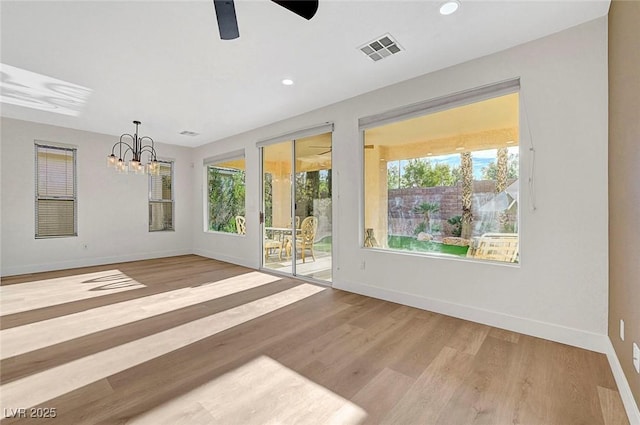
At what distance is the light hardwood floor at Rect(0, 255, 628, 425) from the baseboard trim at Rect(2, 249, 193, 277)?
78.0 inches

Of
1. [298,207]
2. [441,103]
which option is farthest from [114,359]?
[441,103]

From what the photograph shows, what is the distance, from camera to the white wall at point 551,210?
2.31 metres

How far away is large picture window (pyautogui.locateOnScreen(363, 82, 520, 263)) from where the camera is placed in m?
2.86

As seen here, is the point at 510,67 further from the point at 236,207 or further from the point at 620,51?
the point at 236,207

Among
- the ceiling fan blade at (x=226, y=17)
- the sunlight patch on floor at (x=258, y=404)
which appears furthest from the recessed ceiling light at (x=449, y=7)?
the sunlight patch on floor at (x=258, y=404)

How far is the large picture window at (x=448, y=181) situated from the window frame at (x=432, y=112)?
0.09 feet

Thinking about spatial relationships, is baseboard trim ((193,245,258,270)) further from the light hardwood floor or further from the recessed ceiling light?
the recessed ceiling light

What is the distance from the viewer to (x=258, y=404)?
66.2 inches

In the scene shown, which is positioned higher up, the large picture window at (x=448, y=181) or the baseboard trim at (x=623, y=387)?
the large picture window at (x=448, y=181)

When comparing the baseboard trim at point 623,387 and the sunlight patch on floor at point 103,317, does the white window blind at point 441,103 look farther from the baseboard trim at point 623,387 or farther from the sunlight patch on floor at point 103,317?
the sunlight patch on floor at point 103,317

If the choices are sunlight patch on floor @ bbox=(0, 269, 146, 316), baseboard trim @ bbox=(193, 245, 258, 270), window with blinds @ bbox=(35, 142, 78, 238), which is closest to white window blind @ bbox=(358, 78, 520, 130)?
baseboard trim @ bbox=(193, 245, 258, 270)

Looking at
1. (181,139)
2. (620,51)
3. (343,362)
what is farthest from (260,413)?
(181,139)

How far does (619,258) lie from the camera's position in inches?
76.4

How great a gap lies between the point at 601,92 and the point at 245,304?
401 centimetres
